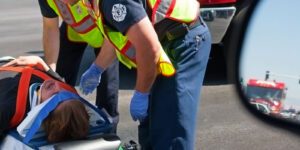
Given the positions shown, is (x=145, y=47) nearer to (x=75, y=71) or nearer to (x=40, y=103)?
(x=40, y=103)

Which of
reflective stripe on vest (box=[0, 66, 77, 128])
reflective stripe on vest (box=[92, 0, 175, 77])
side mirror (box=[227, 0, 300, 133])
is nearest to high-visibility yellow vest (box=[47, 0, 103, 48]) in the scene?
reflective stripe on vest (box=[0, 66, 77, 128])

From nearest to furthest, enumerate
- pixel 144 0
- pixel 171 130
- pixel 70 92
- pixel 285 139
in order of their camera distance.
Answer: pixel 144 0 < pixel 171 130 < pixel 70 92 < pixel 285 139

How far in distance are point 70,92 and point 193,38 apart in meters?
0.65

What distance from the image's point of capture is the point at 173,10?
2615 millimetres

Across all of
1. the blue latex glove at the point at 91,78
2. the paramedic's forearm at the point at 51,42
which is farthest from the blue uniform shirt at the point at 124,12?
the paramedic's forearm at the point at 51,42

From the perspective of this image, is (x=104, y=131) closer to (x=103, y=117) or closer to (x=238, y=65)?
(x=103, y=117)

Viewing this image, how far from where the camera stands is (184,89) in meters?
2.65

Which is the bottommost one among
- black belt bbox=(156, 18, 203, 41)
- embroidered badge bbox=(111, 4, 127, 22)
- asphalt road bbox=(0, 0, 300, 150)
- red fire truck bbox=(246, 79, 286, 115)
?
asphalt road bbox=(0, 0, 300, 150)

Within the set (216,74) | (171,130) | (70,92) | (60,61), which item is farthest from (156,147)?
(216,74)

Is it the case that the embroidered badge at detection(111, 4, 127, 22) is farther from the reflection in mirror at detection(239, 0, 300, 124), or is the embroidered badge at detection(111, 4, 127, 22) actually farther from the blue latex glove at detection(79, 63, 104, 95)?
the blue latex glove at detection(79, 63, 104, 95)

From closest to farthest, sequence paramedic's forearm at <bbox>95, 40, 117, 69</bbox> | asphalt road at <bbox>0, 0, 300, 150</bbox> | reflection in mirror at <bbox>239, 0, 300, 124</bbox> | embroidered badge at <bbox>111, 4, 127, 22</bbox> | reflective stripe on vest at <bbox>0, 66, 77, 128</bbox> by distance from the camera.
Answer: reflection in mirror at <bbox>239, 0, 300, 124</bbox> → embroidered badge at <bbox>111, 4, 127, 22</bbox> → reflective stripe on vest at <bbox>0, 66, 77, 128</bbox> → paramedic's forearm at <bbox>95, 40, 117, 69</bbox> → asphalt road at <bbox>0, 0, 300, 150</bbox>

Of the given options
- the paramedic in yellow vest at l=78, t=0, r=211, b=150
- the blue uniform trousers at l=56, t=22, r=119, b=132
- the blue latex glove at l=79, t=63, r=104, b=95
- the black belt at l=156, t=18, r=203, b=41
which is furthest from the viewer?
the blue uniform trousers at l=56, t=22, r=119, b=132

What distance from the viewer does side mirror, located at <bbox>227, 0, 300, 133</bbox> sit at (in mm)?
1413

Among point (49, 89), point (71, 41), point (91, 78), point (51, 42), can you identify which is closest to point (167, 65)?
point (49, 89)
